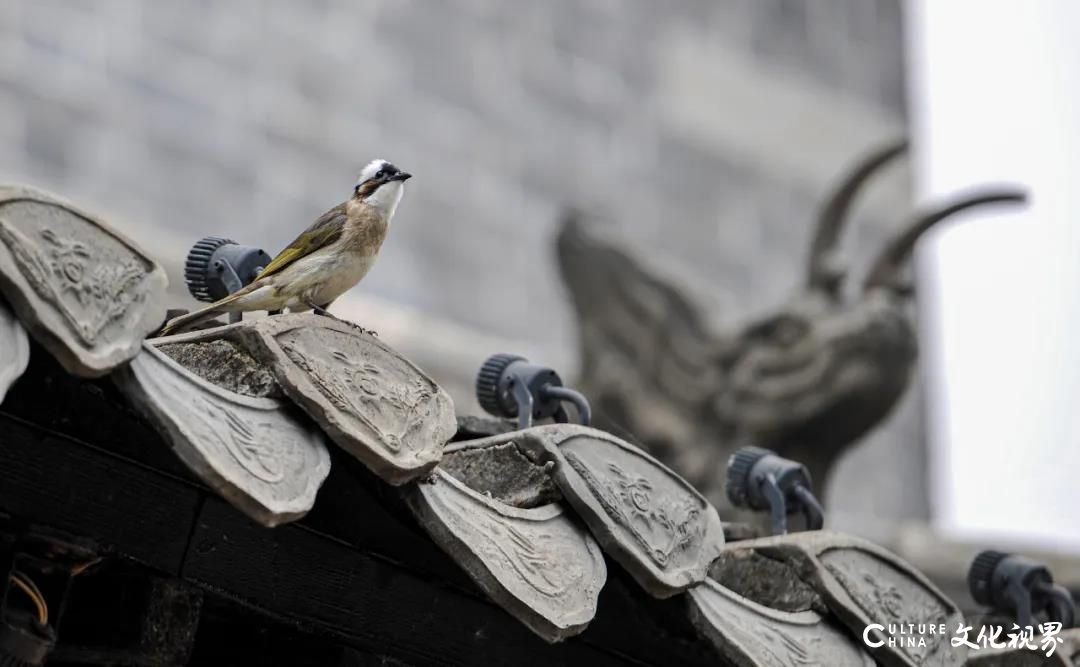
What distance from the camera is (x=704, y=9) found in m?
12.8

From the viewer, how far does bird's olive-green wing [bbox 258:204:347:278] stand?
3180 millimetres

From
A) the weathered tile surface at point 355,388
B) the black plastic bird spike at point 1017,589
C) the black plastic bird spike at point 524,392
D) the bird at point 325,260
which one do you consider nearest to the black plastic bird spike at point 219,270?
the bird at point 325,260

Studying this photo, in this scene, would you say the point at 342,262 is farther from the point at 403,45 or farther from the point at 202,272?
the point at 403,45

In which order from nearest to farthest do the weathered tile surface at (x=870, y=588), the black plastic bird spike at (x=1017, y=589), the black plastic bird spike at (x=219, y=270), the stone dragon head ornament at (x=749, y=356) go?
the weathered tile surface at (x=870, y=588), the black plastic bird spike at (x=219, y=270), the black plastic bird spike at (x=1017, y=589), the stone dragon head ornament at (x=749, y=356)

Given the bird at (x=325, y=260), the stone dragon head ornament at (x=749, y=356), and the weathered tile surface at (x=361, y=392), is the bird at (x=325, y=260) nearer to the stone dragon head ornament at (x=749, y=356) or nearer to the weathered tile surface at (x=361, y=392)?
the weathered tile surface at (x=361, y=392)

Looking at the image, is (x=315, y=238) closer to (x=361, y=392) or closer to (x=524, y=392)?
(x=524, y=392)

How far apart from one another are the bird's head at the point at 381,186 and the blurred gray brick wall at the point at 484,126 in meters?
5.19

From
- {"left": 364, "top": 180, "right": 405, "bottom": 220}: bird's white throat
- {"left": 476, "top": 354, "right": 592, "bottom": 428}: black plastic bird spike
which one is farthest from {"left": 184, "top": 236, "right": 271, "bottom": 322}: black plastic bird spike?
{"left": 476, "top": 354, "right": 592, "bottom": 428}: black plastic bird spike

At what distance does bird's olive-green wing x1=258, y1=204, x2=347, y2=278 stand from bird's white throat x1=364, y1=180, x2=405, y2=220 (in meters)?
0.06

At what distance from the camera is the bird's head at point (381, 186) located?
3.34 m

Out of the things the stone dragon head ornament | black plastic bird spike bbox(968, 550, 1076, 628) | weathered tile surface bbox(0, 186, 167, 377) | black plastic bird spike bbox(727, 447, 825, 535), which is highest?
weathered tile surface bbox(0, 186, 167, 377)

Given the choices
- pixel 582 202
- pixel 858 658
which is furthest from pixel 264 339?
pixel 582 202

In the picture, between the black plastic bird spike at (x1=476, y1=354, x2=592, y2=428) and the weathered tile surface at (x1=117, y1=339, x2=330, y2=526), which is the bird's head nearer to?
the black plastic bird spike at (x1=476, y1=354, x2=592, y2=428)

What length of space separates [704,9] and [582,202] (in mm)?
2162
